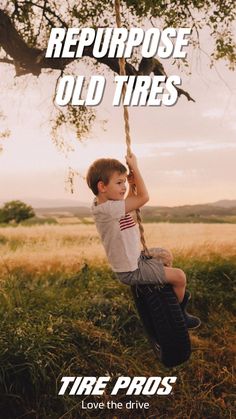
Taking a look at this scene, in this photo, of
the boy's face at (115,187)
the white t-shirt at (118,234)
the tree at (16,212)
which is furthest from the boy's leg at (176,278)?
the tree at (16,212)

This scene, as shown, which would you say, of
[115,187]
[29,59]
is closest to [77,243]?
[29,59]

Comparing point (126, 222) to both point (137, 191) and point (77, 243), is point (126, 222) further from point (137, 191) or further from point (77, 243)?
point (77, 243)

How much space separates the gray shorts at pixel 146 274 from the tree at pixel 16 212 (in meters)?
9.28

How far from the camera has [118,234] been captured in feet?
13.1

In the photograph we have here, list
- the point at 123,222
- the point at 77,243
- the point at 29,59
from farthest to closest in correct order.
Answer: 1. the point at 77,243
2. the point at 29,59
3. the point at 123,222

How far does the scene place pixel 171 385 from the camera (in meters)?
5.90

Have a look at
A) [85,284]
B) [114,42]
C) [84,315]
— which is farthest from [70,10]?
[84,315]

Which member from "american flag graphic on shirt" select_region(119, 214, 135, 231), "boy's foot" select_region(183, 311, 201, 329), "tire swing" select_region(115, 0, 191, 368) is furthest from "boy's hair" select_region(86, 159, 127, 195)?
"boy's foot" select_region(183, 311, 201, 329)

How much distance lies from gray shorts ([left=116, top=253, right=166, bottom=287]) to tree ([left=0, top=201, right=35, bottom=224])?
9.28 m

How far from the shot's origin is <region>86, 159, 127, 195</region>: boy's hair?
393 cm

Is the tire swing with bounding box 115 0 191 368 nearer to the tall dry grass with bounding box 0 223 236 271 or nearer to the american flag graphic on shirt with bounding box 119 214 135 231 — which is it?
the american flag graphic on shirt with bounding box 119 214 135 231

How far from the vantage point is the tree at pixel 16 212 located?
43.2ft

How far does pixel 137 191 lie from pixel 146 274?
0.53m

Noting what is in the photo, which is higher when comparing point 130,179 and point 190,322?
point 130,179
